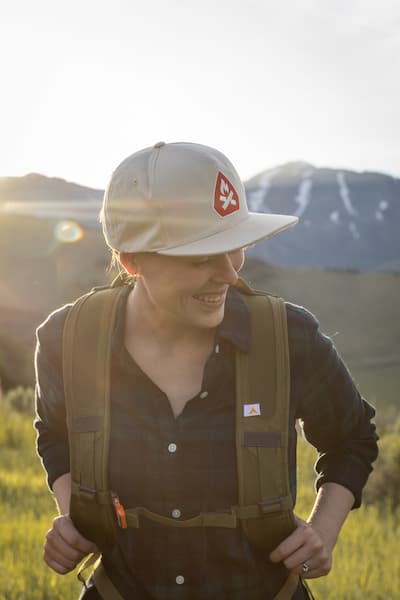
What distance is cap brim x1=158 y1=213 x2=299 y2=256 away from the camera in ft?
5.81

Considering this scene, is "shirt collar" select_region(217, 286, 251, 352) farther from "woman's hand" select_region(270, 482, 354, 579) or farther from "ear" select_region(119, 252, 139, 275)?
"woman's hand" select_region(270, 482, 354, 579)

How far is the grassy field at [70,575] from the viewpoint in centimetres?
385

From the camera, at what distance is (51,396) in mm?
2068

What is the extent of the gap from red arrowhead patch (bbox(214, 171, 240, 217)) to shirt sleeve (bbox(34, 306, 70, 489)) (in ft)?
1.82

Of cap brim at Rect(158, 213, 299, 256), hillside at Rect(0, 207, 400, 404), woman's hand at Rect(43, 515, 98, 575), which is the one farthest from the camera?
hillside at Rect(0, 207, 400, 404)

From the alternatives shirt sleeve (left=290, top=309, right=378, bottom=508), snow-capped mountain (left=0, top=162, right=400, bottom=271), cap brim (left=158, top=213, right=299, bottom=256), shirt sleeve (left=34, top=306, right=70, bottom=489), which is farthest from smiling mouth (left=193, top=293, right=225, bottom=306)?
snow-capped mountain (left=0, top=162, right=400, bottom=271)

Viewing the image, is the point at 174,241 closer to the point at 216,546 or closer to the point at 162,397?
the point at 162,397

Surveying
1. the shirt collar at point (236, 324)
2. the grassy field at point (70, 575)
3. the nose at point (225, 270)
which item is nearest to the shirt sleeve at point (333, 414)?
the shirt collar at point (236, 324)

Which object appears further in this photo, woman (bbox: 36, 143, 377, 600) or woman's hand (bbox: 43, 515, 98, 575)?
woman's hand (bbox: 43, 515, 98, 575)

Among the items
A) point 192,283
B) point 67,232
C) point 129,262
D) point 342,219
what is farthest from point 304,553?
point 342,219

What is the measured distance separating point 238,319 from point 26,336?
1386 inches

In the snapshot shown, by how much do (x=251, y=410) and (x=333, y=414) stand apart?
0.29m

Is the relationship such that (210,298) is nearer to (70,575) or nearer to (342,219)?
(70,575)

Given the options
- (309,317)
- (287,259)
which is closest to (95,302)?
(309,317)
